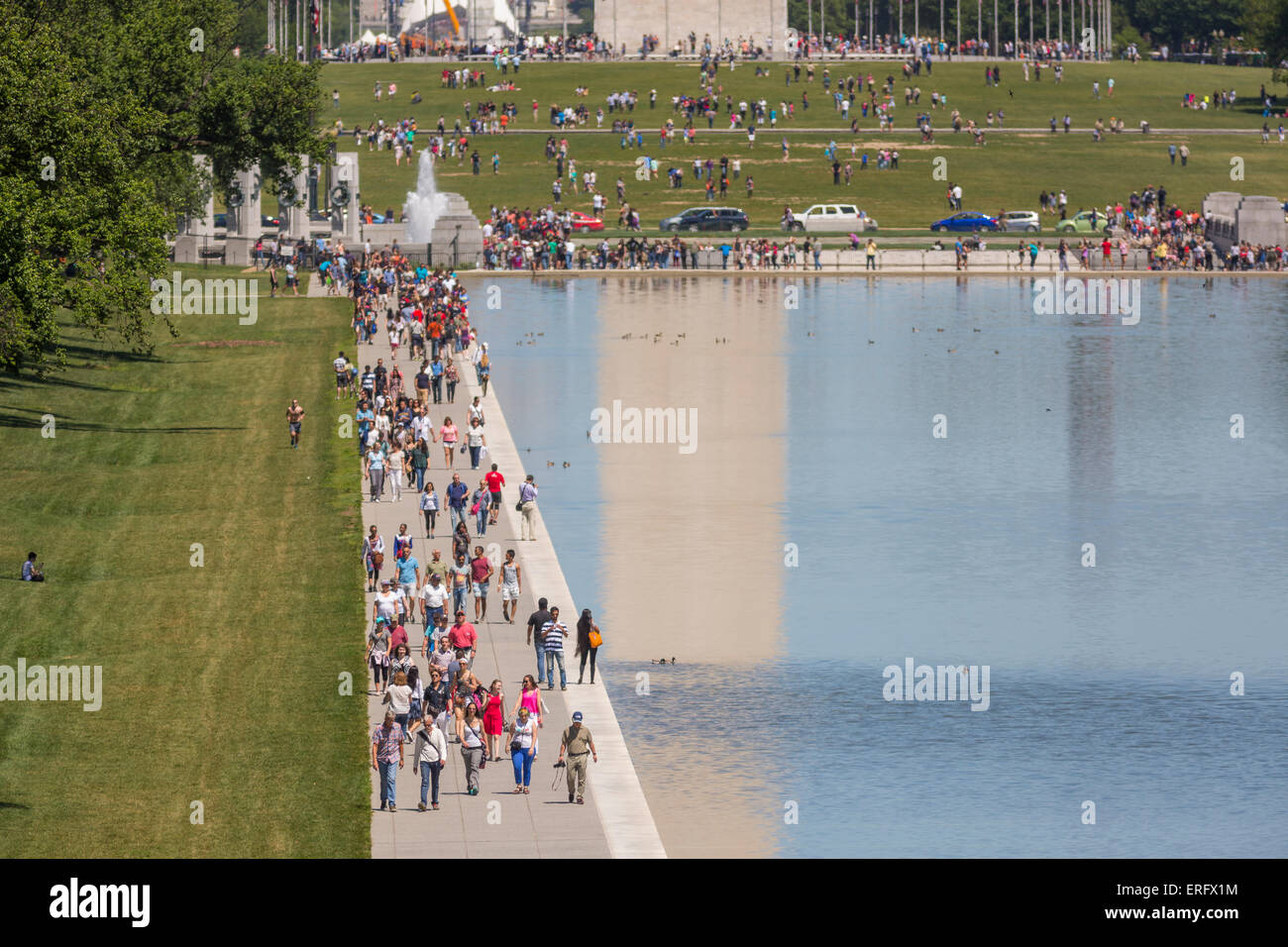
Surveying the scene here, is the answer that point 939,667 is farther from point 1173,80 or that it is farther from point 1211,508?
point 1173,80

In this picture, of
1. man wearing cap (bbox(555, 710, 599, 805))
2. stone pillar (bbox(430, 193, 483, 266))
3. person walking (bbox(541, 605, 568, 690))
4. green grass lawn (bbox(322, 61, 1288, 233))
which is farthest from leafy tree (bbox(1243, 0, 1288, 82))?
man wearing cap (bbox(555, 710, 599, 805))

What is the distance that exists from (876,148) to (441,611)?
89.4 metres

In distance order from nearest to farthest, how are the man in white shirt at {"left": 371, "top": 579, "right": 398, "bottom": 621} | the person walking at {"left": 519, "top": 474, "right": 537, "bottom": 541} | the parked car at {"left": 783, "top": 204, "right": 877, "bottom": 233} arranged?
1. the man in white shirt at {"left": 371, "top": 579, "right": 398, "bottom": 621}
2. the person walking at {"left": 519, "top": 474, "right": 537, "bottom": 541}
3. the parked car at {"left": 783, "top": 204, "right": 877, "bottom": 233}

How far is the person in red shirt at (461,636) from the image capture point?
105 feet

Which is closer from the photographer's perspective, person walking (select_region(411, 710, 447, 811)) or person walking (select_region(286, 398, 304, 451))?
person walking (select_region(411, 710, 447, 811))

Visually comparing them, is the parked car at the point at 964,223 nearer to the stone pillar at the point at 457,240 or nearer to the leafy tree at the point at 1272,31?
the stone pillar at the point at 457,240

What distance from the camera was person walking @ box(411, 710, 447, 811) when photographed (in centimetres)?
2692

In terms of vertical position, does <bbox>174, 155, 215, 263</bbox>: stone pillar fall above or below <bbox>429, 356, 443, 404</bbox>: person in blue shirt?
above

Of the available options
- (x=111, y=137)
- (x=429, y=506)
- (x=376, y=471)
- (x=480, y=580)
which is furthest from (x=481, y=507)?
(x=111, y=137)

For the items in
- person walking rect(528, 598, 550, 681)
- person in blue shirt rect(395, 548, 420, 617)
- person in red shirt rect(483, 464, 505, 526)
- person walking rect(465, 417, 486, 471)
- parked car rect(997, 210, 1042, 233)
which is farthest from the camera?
parked car rect(997, 210, 1042, 233)

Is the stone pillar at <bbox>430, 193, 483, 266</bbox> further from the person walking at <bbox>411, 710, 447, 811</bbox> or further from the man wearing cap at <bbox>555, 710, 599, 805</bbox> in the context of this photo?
the man wearing cap at <bbox>555, 710, 599, 805</bbox>

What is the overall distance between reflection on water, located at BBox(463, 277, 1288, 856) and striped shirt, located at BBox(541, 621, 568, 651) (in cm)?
141
